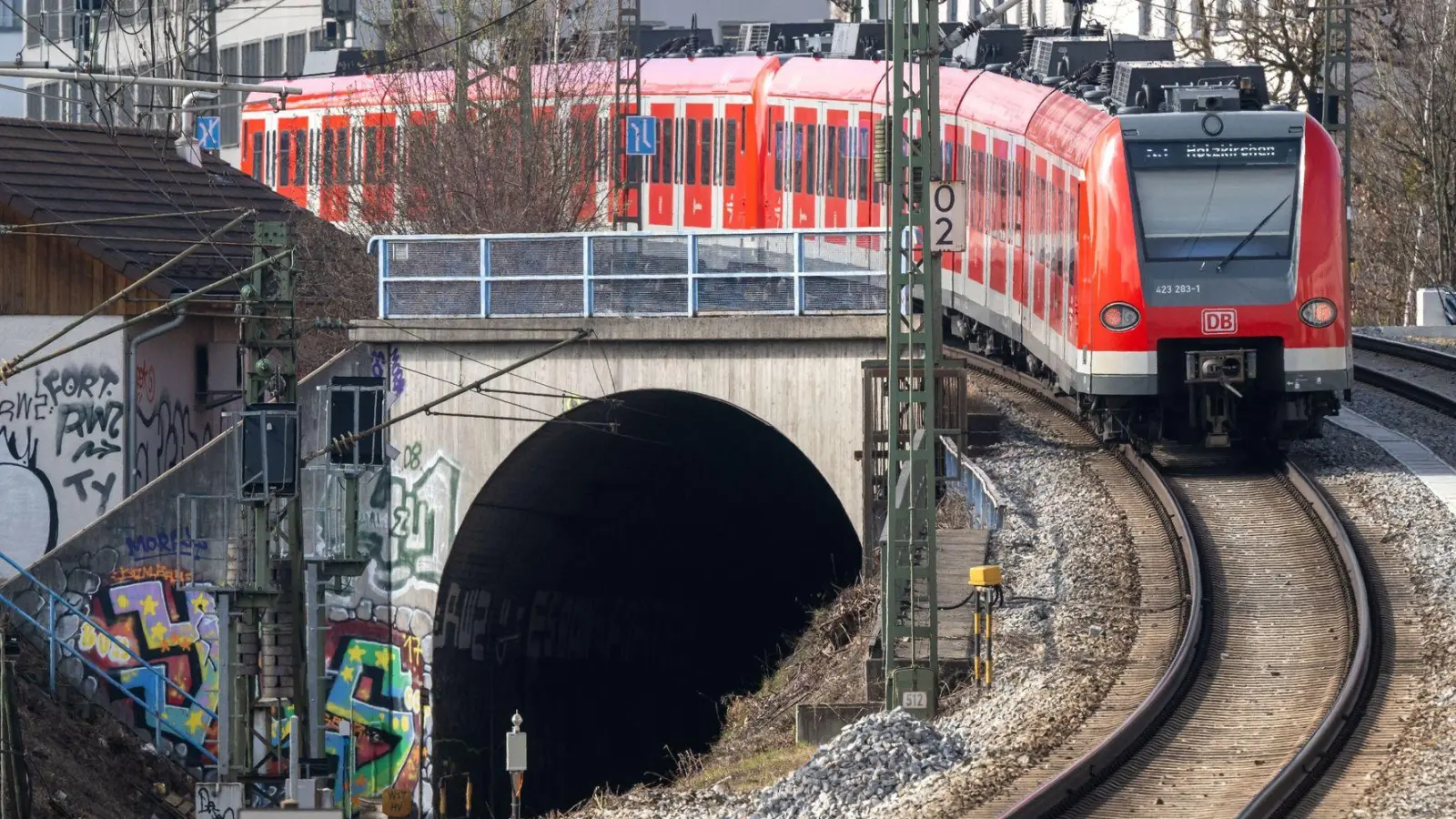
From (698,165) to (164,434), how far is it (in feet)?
33.2

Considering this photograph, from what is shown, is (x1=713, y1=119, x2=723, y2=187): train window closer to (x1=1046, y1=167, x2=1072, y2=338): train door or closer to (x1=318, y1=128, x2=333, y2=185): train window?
(x1=318, y1=128, x2=333, y2=185): train window

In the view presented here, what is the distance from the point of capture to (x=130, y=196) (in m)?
30.0

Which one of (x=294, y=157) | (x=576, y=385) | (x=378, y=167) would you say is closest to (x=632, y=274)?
(x=576, y=385)

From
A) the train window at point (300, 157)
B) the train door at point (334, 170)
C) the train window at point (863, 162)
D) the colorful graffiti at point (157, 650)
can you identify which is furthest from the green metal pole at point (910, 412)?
the train window at point (300, 157)

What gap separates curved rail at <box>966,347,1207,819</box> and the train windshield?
216 cm

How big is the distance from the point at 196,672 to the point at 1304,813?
48.6 feet

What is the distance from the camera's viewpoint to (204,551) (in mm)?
24953

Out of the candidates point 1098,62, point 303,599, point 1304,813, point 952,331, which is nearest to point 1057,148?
point 1098,62

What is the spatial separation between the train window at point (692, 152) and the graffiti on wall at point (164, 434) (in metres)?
8.96

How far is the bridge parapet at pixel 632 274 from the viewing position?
22984 mm

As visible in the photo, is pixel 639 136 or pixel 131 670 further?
pixel 639 136

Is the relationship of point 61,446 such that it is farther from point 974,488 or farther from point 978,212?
point 974,488

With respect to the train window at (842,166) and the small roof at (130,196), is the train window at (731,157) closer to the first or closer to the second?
the train window at (842,166)

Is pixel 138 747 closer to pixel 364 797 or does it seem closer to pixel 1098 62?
pixel 364 797
